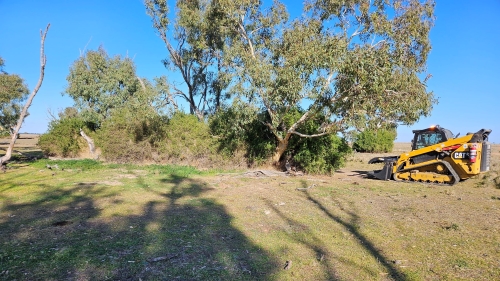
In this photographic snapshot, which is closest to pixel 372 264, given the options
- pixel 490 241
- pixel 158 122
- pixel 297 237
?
pixel 297 237

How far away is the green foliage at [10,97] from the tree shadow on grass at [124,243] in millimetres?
22062

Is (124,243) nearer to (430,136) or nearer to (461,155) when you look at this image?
(461,155)

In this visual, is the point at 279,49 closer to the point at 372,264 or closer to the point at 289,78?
the point at 289,78

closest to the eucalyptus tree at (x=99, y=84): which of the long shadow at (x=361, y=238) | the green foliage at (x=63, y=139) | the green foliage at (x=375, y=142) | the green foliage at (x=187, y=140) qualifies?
the green foliage at (x=63, y=139)

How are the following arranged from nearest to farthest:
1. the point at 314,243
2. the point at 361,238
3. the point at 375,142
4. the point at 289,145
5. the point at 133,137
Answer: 1. the point at 314,243
2. the point at 361,238
3. the point at 289,145
4. the point at 133,137
5. the point at 375,142

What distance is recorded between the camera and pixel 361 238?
4.77 meters

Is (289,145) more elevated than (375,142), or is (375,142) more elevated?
(375,142)

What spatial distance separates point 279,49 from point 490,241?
974cm

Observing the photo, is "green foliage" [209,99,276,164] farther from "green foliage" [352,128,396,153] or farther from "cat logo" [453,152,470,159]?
"green foliage" [352,128,396,153]

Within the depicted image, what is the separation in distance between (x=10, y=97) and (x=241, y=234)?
27471 millimetres

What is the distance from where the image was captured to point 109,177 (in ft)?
35.3

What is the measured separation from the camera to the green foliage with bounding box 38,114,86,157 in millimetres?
19812

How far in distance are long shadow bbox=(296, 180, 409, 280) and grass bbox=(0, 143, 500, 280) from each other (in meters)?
0.02

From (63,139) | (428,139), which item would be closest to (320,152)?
(428,139)
